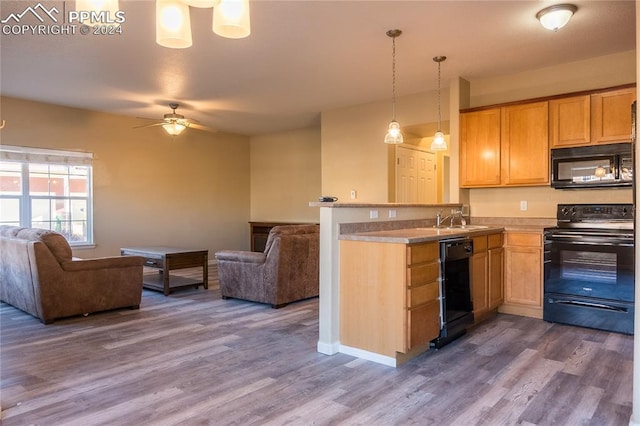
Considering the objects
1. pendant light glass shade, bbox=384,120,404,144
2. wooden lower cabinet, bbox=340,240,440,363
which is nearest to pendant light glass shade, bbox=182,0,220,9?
wooden lower cabinet, bbox=340,240,440,363

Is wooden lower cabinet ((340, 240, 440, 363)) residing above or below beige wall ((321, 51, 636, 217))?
below

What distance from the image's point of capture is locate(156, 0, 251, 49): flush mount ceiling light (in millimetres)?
1992

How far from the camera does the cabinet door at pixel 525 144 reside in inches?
177

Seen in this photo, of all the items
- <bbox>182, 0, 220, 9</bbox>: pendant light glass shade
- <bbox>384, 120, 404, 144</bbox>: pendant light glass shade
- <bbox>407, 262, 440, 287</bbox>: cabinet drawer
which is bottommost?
<bbox>407, 262, 440, 287</bbox>: cabinet drawer

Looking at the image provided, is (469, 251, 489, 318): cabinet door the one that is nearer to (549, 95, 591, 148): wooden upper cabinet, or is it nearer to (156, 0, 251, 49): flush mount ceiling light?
(549, 95, 591, 148): wooden upper cabinet

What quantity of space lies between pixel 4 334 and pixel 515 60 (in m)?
5.62

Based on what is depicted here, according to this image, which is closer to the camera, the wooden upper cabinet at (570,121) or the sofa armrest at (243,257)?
the wooden upper cabinet at (570,121)

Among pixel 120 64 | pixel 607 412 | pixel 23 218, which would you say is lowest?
pixel 607 412

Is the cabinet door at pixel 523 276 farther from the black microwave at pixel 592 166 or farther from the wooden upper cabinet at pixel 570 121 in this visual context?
the wooden upper cabinet at pixel 570 121

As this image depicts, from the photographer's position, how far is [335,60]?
4.45 metres

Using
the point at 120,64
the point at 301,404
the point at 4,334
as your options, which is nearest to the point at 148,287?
the point at 4,334

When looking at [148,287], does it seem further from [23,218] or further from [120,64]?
[120,64]

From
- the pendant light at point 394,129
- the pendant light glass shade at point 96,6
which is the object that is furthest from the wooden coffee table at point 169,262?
the pendant light glass shade at point 96,6

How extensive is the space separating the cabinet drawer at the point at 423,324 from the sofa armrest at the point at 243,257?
7.11 feet
